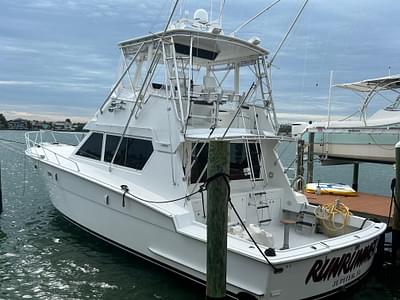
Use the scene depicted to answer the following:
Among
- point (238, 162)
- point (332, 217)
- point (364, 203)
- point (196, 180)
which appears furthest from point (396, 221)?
point (196, 180)

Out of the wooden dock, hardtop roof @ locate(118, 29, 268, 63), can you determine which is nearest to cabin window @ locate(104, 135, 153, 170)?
hardtop roof @ locate(118, 29, 268, 63)

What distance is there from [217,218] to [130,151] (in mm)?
3844

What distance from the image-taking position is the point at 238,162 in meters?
8.66

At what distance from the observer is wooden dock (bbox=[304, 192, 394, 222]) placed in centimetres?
942

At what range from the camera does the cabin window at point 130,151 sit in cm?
807

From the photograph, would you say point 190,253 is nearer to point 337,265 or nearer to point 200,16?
point 337,265

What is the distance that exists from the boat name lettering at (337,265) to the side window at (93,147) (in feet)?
17.1

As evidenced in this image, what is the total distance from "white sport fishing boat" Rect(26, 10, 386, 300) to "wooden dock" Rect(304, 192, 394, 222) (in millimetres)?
1804

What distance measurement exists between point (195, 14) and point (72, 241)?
5545mm

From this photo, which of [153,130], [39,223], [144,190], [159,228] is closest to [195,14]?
[153,130]

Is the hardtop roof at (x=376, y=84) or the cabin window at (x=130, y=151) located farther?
the hardtop roof at (x=376, y=84)

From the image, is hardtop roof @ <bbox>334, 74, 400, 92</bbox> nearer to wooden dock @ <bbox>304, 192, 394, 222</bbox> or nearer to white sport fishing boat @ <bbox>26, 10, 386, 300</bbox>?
wooden dock @ <bbox>304, 192, 394, 222</bbox>

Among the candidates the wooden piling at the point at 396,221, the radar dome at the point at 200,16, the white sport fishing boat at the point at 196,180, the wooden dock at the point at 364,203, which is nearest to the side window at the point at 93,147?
the white sport fishing boat at the point at 196,180

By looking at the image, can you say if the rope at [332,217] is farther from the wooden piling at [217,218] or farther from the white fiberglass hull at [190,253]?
the wooden piling at [217,218]
